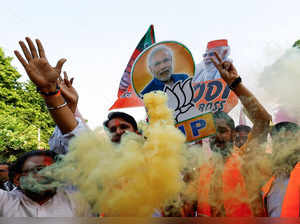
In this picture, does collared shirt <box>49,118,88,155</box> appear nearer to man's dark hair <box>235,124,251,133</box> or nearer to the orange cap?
man's dark hair <box>235,124,251,133</box>

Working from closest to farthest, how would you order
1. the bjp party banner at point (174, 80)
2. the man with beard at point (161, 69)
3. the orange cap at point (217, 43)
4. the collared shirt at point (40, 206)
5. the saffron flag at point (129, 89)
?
the collared shirt at point (40, 206) < the bjp party banner at point (174, 80) < the man with beard at point (161, 69) < the orange cap at point (217, 43) < the saffron flag at point (129, 89)

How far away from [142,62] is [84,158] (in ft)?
9.54

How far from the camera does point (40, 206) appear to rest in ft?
9.29

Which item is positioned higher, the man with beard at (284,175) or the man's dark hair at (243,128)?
the man's dark hair at (243,128)

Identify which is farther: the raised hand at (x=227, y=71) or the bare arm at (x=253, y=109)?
the raised hand at (x=227, y=71)

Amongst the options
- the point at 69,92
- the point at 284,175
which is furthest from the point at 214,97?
the point at 69,92

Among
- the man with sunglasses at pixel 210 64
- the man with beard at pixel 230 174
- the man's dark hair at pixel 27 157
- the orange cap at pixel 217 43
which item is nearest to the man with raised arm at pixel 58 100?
the man's dark hair at pixel 27 157

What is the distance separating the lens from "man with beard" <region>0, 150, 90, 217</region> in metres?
2.73

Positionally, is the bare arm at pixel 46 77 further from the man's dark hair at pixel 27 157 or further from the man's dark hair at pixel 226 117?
the man's dark hair at pixel 226 117

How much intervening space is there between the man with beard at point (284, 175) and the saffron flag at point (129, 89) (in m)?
3.18

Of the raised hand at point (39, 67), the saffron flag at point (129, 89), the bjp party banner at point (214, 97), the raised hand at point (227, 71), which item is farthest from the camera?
the saffron flag at point (129, 89)

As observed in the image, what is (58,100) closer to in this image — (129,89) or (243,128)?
(243,128)

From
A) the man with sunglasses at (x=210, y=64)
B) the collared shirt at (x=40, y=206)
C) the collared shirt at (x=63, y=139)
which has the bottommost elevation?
the collared shirt at (x=40, y=206)

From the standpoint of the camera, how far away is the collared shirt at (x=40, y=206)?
272 centimetres
